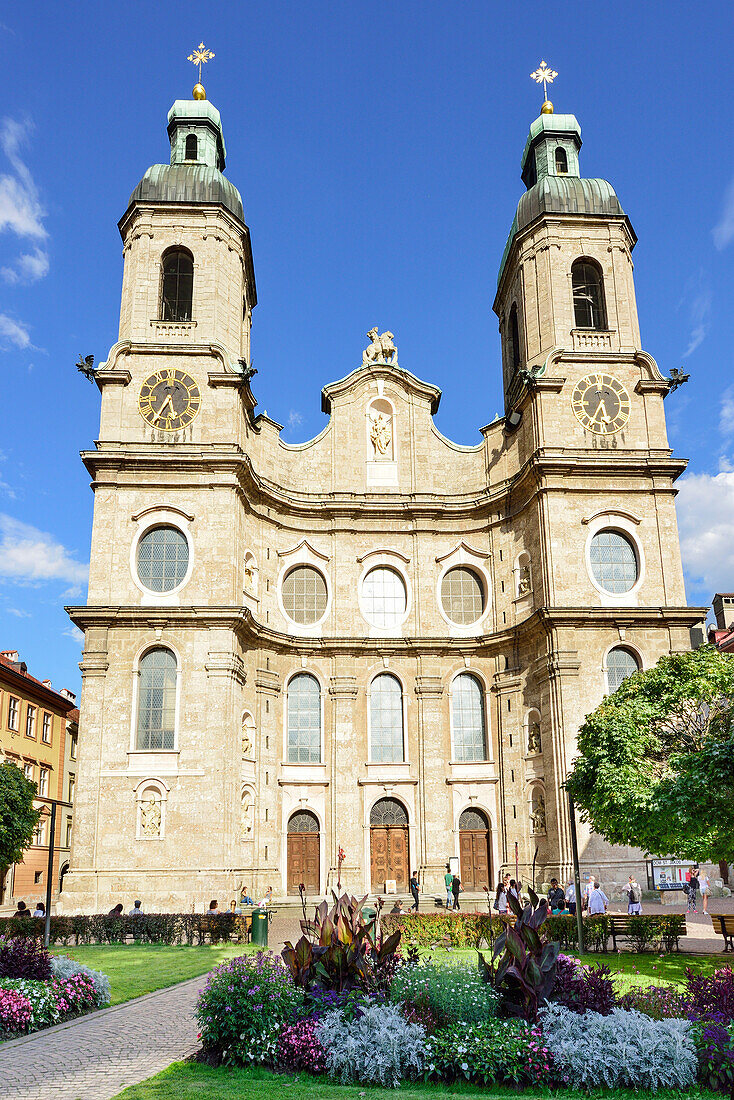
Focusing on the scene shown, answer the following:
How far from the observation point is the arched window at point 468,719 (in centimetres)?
3772

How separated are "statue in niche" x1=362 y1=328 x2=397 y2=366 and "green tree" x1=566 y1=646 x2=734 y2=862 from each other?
2273 centimetres

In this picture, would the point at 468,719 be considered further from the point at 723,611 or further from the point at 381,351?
the point at 723,611

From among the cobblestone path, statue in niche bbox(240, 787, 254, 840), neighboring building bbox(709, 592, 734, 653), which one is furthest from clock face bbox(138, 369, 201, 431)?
neighboring building bbox(709, 592, 734, 653)

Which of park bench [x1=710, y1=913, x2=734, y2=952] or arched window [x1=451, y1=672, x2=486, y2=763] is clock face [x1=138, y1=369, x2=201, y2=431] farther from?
park bench [x1=710, y1=913, x2=734, y2=952]

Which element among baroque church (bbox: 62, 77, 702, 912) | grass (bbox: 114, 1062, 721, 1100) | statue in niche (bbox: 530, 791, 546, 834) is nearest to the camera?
grass (bbox: 114, 1062, 721, 1100)

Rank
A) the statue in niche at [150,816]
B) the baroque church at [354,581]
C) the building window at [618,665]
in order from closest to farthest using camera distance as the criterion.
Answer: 1. the statue in niche at [150,816]
2. the baroque church at [354,581]
3. the building window at [618,665]

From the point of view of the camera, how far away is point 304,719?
1486 inches

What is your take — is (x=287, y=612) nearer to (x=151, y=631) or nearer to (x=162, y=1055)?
(x=151, y=631)

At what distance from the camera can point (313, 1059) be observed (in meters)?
11.2

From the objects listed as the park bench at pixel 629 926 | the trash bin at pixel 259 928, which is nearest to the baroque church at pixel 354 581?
the trash bin at pixel 259 928

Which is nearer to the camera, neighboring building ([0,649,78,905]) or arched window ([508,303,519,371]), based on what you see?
Answer: arched window ([508,303,519,371])

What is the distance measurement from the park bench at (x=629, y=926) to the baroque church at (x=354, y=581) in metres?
8.68

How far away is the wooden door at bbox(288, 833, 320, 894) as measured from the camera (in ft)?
117

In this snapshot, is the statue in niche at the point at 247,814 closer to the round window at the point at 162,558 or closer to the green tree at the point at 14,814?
the green tree at the point at 14,814
